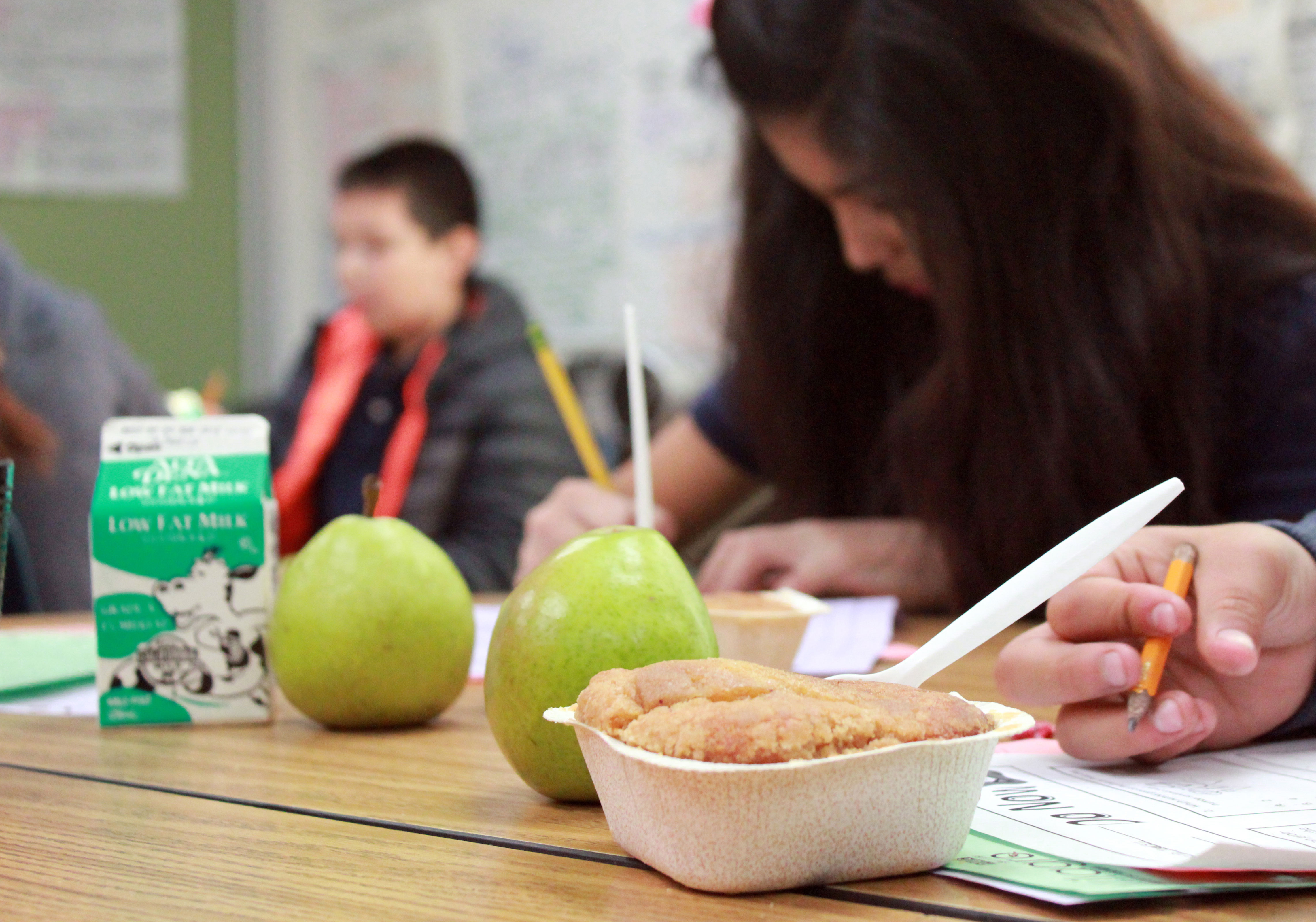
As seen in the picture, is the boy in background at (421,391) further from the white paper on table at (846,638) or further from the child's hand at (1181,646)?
the child's hand at (1181,646)

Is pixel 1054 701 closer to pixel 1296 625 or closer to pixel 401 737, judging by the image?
pixel 1296 625

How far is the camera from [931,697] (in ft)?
1.30

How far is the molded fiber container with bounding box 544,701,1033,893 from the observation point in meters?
0.35

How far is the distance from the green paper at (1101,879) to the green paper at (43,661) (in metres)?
0.54

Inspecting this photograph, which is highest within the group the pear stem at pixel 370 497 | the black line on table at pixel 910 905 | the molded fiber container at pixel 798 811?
the pear stem at pixel 370 497

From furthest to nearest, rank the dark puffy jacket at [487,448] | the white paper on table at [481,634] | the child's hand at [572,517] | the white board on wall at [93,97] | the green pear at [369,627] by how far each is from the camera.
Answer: the white board on wall at [93,97]
the dark puffy jacket at [487,448]
the child's hand at [572,517]
the white paper on table at [481,634]
the green pear at [369,627]

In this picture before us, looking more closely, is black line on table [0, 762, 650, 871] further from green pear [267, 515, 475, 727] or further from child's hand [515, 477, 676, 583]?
child's hand [515, 477, 676, 583]

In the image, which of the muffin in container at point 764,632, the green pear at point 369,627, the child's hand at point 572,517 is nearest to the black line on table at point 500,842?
the green pear at point 369,627

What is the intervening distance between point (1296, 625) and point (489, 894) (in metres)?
0.38

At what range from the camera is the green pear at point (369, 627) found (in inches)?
24.0

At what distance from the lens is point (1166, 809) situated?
0.44m

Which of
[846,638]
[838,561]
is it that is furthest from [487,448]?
[846,638]

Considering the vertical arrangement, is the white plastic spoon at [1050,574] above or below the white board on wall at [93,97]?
below

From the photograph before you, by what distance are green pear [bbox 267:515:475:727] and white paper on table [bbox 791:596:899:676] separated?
0.20m
